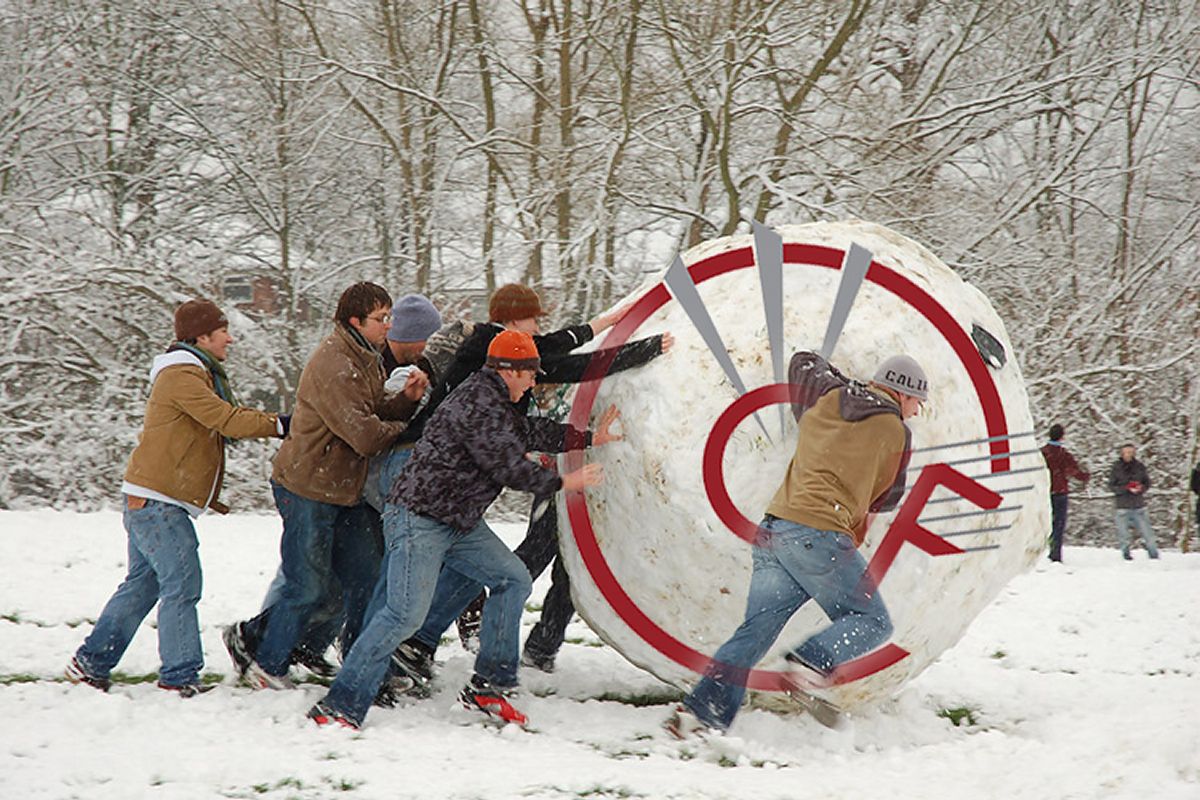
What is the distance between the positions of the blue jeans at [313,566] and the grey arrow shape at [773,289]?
1.97m

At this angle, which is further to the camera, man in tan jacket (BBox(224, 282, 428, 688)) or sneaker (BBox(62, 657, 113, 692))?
sneaker (BBox(62, 657, 113, 692))

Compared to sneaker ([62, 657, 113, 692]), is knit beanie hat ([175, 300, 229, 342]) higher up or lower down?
higher up

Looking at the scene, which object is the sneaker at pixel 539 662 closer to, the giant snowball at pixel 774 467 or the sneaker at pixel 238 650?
the giant snowball at pixel 774 467

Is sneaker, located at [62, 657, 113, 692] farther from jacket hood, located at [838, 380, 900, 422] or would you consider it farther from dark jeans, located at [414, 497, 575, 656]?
jacket hood, located at [838, 380, 900, 422]

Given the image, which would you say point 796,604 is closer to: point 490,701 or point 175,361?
point 490,701

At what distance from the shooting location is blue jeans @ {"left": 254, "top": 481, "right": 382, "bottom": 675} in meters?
4.89

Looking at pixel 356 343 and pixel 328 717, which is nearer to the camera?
pixel 328 717

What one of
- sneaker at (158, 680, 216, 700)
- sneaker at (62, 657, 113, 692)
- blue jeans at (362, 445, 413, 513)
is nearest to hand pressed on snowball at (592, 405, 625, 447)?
blue jeans at (362, 445, 413, 513)

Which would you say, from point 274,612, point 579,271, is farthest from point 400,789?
point 579,271

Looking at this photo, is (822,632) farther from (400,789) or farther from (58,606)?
(58,606)

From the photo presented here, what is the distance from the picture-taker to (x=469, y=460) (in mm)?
4457

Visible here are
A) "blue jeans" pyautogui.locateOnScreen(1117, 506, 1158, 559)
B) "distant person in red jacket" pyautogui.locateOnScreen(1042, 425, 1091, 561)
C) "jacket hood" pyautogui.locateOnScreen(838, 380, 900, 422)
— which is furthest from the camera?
"blue jeans" pyautogui.locateOnScreen(1117, 506, 1158, 559)

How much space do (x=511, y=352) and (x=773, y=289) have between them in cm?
110
